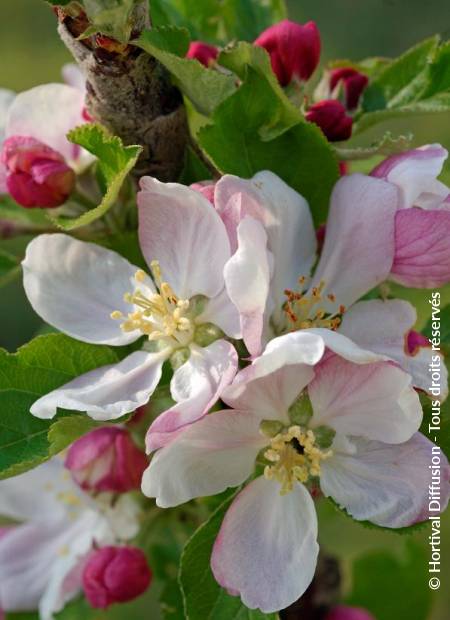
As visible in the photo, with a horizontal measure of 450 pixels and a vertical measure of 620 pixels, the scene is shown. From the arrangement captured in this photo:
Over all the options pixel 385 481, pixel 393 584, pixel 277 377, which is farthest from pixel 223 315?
pixel 393 584

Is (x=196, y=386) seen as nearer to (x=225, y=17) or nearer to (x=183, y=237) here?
(x=183, y=237)

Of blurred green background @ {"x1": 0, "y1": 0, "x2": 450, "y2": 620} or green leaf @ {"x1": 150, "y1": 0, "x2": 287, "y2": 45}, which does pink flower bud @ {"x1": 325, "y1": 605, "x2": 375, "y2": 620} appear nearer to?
green leaf @ {"x1": 150, "y1": 0, "x2": 287, "y2": 45}

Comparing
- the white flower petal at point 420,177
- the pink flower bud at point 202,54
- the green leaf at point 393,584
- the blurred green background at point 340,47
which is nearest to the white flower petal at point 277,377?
the white flower petal at point 420,177

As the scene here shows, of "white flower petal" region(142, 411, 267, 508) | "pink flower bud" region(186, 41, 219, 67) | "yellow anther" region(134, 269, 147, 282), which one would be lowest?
"white flower petal" region(142, 411, 267, 508)

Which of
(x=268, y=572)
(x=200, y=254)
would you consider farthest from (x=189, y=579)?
(x=200, y=254)

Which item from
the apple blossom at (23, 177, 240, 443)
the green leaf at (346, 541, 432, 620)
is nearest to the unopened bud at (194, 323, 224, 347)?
the apple blossom at (23, 177, 240, 443)

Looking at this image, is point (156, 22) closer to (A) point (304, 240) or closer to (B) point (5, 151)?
(B) point (5, 151)

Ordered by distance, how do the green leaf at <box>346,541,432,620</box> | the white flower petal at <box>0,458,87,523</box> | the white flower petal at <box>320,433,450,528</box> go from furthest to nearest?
the green leaf at <box>346,541,432,620</box>
the white flower petal at <box>0,458,87,523</box>
the white flower petal at <box>320,433,450,528</box>

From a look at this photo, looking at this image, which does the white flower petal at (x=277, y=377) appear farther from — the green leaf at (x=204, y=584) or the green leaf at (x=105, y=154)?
the green leaf at (x=105, y=154)
